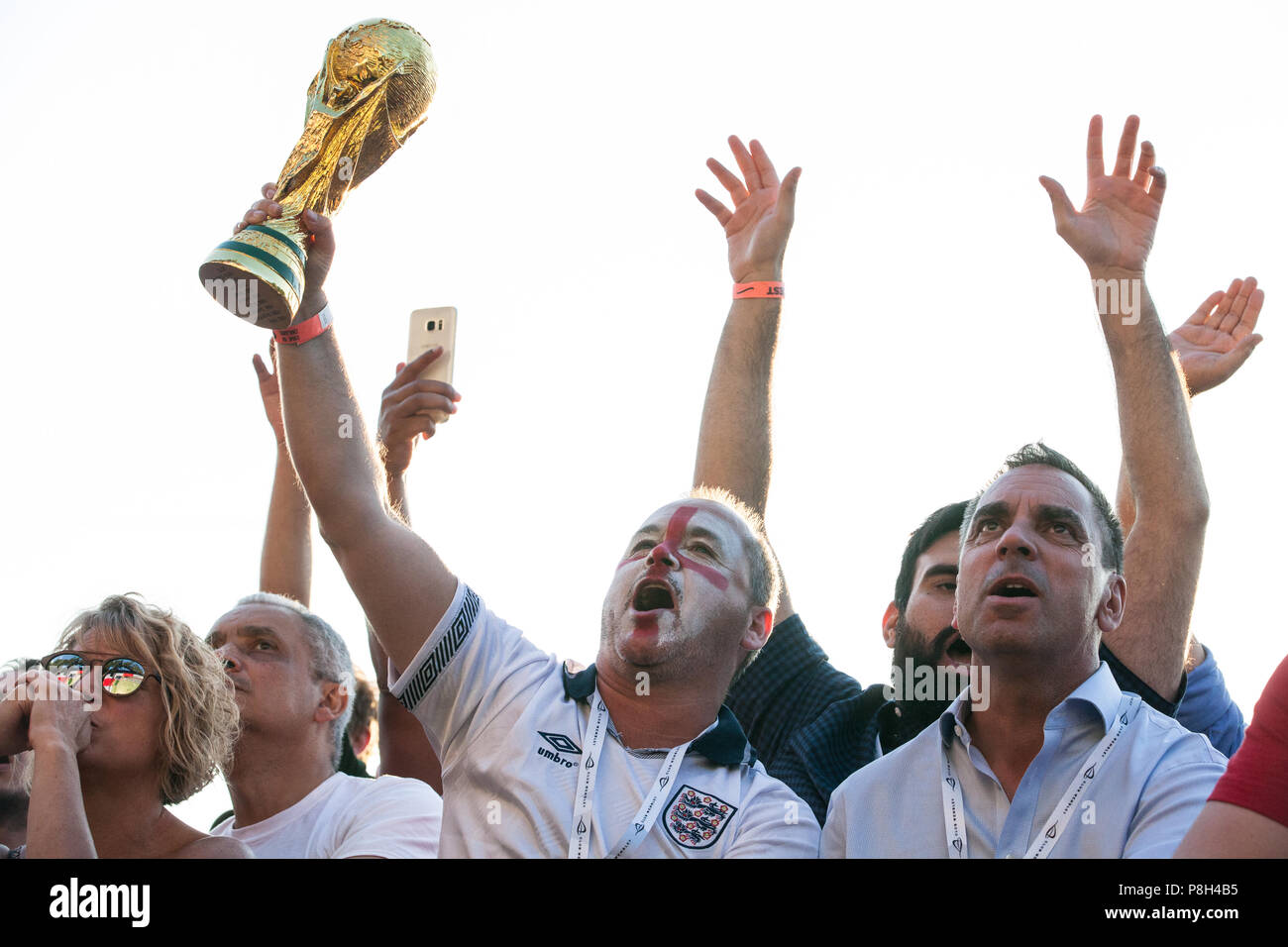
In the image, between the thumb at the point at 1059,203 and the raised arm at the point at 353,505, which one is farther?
the thumb at the point at 1059,203

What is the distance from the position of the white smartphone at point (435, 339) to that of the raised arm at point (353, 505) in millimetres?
907

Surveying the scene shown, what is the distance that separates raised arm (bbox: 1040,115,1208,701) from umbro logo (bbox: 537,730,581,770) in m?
1.54

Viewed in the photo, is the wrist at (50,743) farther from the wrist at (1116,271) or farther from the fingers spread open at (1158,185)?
the fingers spread open at (1158,185)

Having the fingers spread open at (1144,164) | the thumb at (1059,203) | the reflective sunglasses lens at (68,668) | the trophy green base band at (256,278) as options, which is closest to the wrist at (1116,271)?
the thumb at (1059,203)

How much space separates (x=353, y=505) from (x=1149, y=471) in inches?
86.6

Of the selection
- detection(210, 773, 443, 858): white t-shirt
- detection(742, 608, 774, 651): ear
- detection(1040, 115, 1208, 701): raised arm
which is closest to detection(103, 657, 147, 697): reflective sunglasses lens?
detection(210, 773, 443, 858): white t-shirt

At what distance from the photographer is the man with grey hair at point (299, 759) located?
3.98 meters

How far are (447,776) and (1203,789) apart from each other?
5.76 ft

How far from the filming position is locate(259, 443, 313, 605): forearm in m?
5.47

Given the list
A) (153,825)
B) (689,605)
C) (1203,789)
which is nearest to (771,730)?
(689,605)
